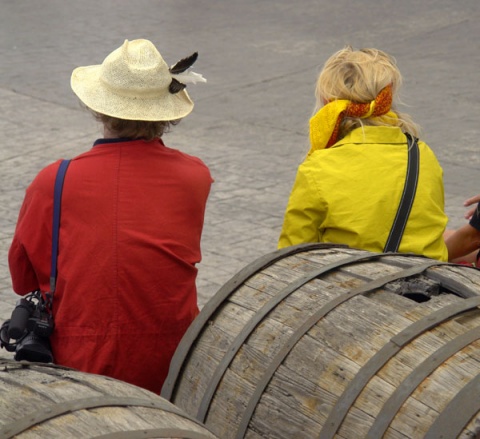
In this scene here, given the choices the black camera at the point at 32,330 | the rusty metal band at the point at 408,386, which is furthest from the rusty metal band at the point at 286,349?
the black camera at the point at 32,330

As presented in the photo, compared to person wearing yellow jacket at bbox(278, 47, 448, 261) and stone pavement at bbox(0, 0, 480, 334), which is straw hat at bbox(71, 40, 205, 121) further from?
stone pavement at bbox(0, 0, 480, 334)

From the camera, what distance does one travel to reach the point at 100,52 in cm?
1272

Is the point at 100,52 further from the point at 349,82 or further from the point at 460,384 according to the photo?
the point at 460,384

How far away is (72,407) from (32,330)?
3.64ft

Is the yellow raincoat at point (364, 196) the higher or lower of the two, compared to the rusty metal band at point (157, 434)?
higher

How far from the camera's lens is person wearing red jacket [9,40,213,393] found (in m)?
3.64

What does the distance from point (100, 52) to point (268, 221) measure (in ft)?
18.2

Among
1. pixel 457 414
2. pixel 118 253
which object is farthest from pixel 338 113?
pixel 457 414

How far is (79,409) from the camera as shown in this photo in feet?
8.66

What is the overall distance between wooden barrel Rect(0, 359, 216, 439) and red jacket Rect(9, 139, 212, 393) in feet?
2.44

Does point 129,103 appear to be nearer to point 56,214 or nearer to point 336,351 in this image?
point 56,214

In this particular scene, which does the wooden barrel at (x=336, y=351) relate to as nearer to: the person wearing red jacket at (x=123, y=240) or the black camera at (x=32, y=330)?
the person wearing red jacket at (x=123, y=240)

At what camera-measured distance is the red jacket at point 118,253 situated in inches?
143

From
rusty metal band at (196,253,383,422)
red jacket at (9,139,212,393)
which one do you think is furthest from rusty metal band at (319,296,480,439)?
red jacket at (9,139,212,393)
